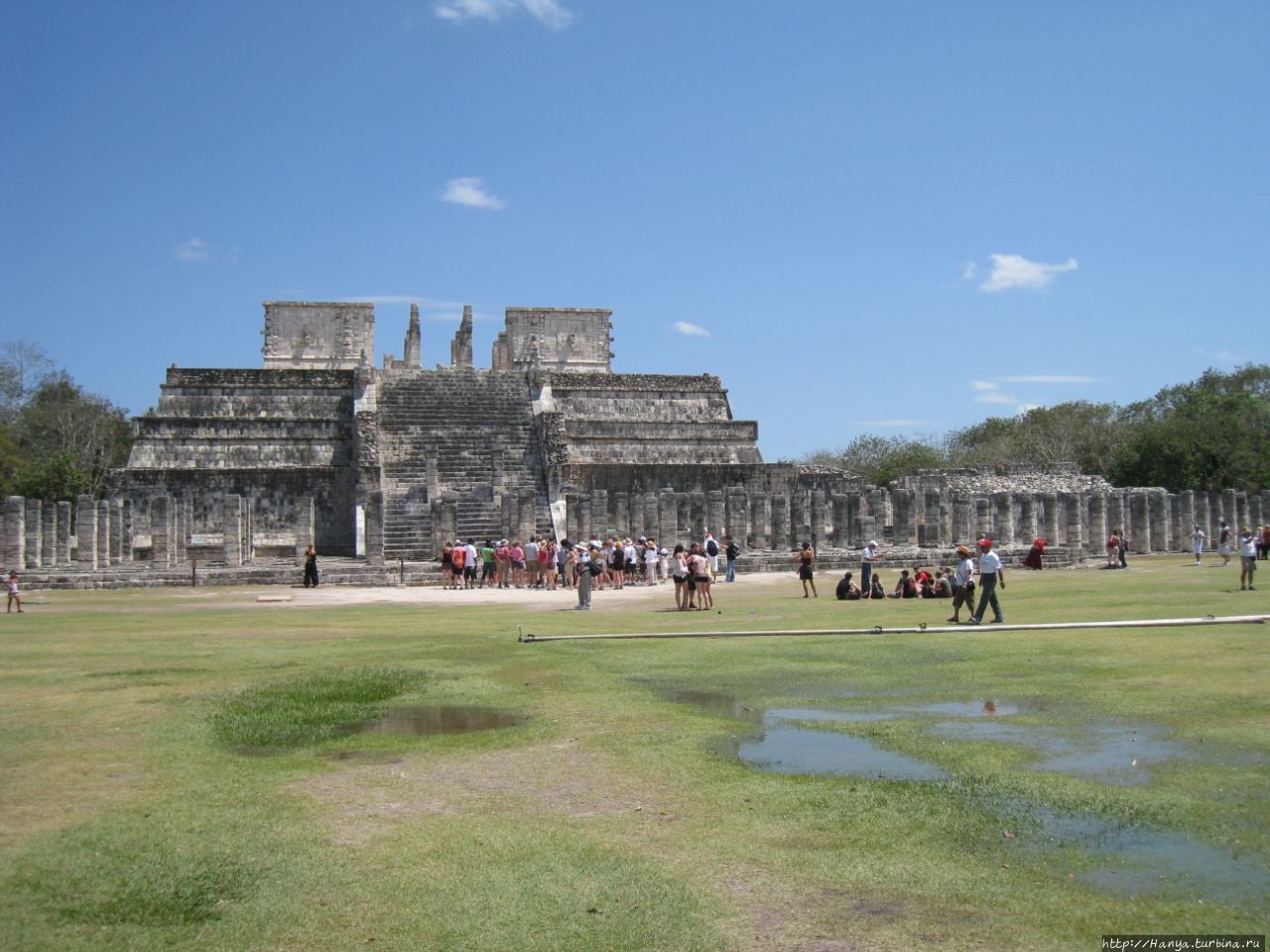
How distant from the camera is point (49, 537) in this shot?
98.8ft

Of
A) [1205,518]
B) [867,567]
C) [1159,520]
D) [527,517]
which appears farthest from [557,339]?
[867,567]

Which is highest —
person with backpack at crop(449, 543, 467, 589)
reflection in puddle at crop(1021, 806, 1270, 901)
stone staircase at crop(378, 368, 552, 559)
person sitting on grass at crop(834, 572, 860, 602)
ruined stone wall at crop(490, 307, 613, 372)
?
ruined stone wall at crop(490, 307, 613, 372)

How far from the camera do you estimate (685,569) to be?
17.6 metres

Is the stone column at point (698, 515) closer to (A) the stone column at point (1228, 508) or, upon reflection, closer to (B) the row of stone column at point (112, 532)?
(B) the row of stone column at point (112, 532)

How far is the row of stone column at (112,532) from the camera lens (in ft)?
87.2

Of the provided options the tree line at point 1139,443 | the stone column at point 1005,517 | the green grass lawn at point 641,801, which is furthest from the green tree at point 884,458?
the green grass lawn at point 641,801

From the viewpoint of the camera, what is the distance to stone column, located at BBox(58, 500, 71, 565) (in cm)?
3067

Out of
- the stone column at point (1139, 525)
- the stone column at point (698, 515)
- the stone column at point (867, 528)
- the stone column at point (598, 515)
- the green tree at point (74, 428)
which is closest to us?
the stone column at point (598, 515)

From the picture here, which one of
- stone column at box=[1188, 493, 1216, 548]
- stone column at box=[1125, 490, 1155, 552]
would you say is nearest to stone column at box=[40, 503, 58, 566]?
stone column at box=[1125, 490, 1155, 552]

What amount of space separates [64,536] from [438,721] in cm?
2934

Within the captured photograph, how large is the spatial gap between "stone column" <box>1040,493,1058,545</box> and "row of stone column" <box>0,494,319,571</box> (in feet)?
64.5

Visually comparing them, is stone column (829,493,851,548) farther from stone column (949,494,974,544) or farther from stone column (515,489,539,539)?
stone column (515,489,539,539)

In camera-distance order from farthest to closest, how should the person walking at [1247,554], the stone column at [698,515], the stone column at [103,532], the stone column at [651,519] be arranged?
the stone column at [698,515] → the stone column at [651,519] → the stone column at [103,532] → the person walking at [1247,554]

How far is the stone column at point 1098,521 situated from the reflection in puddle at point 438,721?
27.2 metres
